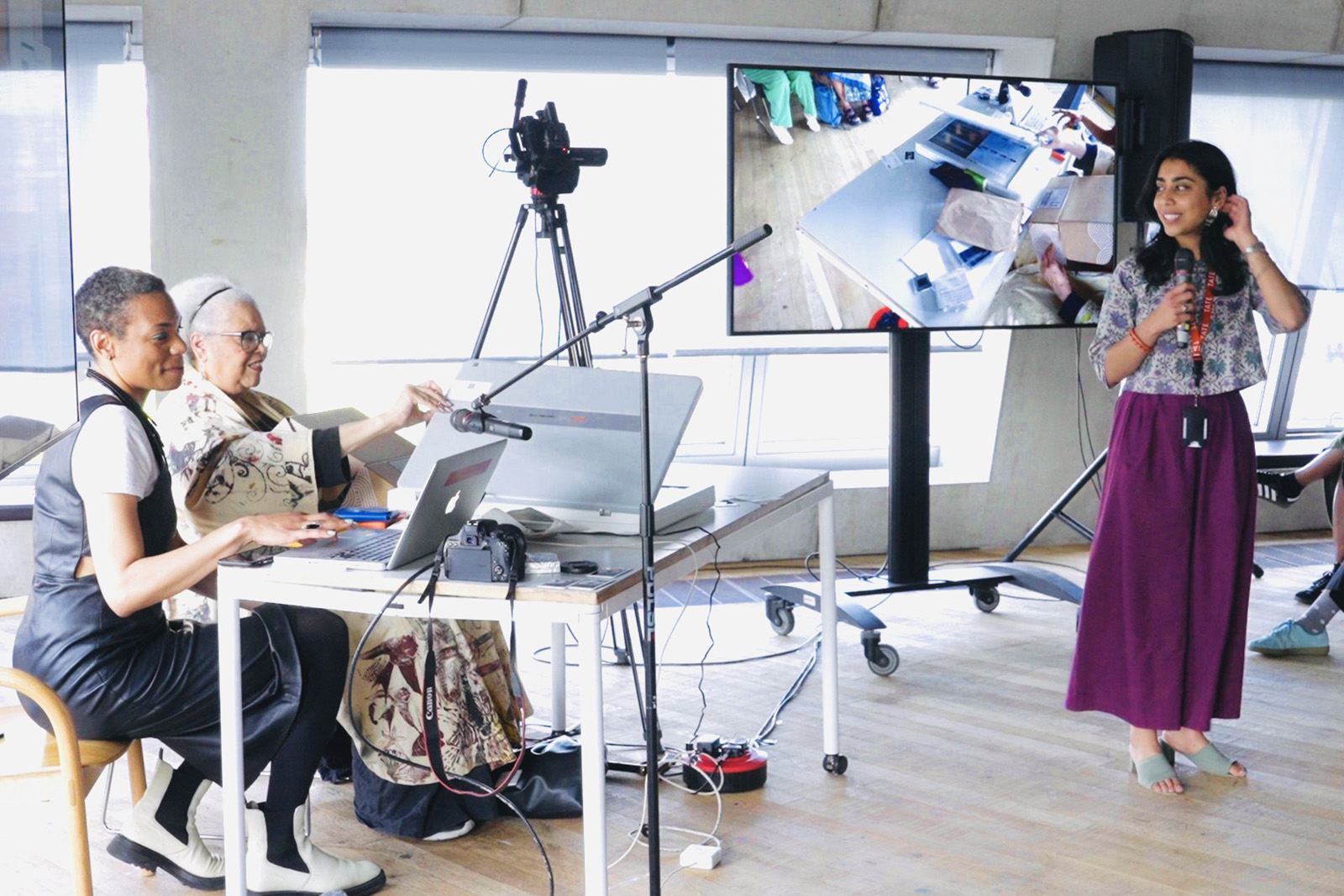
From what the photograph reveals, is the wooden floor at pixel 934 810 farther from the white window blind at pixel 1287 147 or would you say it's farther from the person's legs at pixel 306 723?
the white window blind at pixel 1287 147

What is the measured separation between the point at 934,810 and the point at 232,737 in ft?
5.00

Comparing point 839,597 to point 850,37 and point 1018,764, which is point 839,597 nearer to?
point 1018,764

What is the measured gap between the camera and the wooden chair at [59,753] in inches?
82.8

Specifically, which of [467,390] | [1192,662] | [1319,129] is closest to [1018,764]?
[1192,662]

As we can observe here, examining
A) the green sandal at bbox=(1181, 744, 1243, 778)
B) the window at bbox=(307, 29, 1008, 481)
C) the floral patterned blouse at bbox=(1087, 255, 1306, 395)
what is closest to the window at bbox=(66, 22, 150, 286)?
the window at bbox=(307, 29, 1008, 481)

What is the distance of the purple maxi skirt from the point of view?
3070mm

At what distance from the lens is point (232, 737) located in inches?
88.5

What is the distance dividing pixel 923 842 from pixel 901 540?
77.9 inches

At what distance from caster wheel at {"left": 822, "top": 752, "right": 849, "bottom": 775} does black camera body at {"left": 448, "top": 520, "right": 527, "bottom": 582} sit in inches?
55.2

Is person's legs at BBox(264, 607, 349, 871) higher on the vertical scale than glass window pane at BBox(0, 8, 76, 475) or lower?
lower

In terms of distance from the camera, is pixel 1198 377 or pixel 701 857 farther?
pixel 1198 377

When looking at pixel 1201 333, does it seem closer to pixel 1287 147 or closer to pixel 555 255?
pixel 555 255

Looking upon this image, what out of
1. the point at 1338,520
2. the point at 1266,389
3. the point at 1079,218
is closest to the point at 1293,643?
the point at 1338,520

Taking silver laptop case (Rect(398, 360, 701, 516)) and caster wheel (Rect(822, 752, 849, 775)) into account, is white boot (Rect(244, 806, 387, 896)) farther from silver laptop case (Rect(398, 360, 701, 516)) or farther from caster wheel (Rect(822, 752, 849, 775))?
caster wheel (Rect(822, 752, 849, 775))
